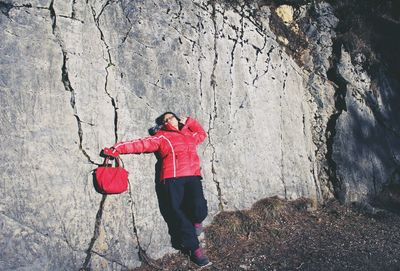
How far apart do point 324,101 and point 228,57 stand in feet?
8.06

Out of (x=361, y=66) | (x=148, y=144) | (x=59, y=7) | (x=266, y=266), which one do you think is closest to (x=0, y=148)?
(x=148, y=144)

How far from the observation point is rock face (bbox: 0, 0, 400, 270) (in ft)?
17.7

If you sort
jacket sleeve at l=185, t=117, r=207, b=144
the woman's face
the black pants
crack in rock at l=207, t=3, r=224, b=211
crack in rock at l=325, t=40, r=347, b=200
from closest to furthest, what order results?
1. the black pants
2. the woman's face
3. jacket sleeve at l=185, t=117, r=207, b=144
4. crack in rock at l=207, t=3, r=224, b=211
5. crack in rock at l=325, t=40, r=347, b=200

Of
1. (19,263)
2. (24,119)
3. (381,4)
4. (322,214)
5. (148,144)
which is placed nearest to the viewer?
(19,263)

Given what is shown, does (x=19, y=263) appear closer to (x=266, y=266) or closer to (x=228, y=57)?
(x=266, y=266)

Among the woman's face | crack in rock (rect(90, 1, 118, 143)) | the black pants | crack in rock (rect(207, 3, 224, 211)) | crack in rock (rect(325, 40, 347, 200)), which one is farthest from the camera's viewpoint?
crack in rock (rect(325, 40, 347, 200))

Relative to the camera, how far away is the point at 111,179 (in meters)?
5.51

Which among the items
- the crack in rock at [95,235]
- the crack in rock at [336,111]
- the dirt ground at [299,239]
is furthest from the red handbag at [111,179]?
the crack in rock at [336,111]

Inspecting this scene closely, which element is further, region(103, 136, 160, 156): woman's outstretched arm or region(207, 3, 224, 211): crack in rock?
region(207, 3, 224, 211): crack in rock

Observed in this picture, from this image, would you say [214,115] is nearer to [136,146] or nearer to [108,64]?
[136,146]

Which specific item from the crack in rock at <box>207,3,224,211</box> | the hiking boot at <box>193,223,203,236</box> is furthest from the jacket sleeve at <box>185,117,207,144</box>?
the hiking boot at <box>193,223,203,236</box>

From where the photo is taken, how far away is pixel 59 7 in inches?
240

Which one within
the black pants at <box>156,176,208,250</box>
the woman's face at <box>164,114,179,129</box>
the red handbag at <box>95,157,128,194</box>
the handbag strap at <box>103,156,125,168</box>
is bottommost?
the black pants at <box>156,176,208,250</box>

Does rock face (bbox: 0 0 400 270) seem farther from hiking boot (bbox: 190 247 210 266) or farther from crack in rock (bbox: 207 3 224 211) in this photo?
hiking boot (bbox: 190 247 210 266)
